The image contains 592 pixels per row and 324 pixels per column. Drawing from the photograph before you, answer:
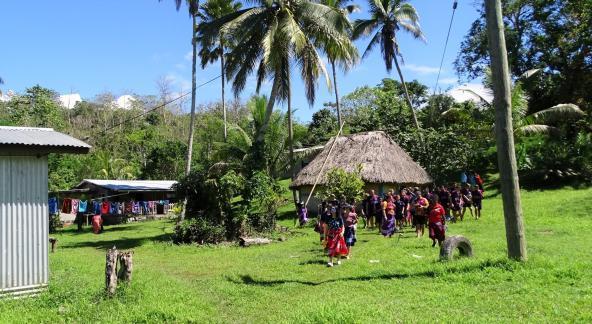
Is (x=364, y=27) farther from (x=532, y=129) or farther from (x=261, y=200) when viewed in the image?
(x=261, y=200)

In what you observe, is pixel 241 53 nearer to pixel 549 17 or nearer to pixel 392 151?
pixel 392 151

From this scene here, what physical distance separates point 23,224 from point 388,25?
81.5 ft

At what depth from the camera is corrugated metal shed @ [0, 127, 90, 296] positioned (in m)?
8.34

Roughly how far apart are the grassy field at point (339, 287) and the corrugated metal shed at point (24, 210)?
0.51 metres

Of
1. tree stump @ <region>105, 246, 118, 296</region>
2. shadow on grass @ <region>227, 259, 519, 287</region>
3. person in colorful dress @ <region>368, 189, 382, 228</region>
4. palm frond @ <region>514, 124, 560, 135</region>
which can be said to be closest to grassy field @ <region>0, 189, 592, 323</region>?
shadow on grass @ <region>227, 259, 519, 287</region>

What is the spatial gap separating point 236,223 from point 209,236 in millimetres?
1009

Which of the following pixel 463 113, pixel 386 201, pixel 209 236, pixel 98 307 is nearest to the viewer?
pixel 98 307

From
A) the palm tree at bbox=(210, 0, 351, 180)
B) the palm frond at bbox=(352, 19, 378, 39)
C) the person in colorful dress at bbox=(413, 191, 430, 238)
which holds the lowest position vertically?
the person in colorful dress at bbox=(413, 191, 430, 238)

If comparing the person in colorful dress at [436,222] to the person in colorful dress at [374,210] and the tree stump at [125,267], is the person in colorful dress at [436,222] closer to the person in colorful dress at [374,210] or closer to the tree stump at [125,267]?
the person in colorful dress at [374,210]

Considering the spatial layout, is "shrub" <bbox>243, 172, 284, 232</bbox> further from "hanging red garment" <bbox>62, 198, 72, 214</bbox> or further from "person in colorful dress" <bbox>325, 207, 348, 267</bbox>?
"hanging red garment" <bbox>62, 198, 72, 214</bbox>

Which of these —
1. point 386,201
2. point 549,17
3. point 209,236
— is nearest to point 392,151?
point 386,201

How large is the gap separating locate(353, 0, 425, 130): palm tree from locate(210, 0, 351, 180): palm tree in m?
10.8

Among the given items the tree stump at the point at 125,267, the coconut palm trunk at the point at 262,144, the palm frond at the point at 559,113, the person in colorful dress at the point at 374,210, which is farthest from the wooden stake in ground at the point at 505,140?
the palm frond at the point at 559,113

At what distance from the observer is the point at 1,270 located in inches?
324
